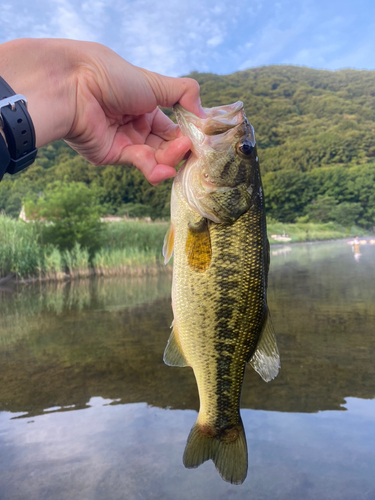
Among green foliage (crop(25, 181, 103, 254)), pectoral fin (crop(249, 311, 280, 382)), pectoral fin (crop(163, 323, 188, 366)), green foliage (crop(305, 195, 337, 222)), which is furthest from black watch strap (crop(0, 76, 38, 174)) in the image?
green foliage (crop(305, 195, 337, 222))

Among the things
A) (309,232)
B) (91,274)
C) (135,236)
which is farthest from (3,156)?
(309,232)

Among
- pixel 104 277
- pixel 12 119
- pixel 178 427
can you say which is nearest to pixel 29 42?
pixel 12 119

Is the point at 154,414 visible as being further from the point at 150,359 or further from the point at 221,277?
the point at 221,277

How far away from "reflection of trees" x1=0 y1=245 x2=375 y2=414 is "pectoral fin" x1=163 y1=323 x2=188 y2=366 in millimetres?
2426

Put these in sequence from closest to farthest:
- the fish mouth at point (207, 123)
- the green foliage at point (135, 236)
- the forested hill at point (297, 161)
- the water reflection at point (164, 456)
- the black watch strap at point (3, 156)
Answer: the black watch strap at point (3, 156) → the fish mouth at point (207, 123) → the water reflection at point (164, 456) → the green foliage at point (135, 236) → the forested hill at point (297, 161)

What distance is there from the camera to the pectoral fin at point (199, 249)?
1545 millimetres

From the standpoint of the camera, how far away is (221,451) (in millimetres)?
1594

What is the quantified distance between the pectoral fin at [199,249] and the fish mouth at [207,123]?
419mm

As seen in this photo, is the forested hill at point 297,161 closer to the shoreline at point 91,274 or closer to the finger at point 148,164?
the shoreline at point 91,274

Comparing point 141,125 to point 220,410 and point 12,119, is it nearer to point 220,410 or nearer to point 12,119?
point 12,119

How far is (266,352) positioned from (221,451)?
491 millimetres

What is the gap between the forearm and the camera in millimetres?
1484

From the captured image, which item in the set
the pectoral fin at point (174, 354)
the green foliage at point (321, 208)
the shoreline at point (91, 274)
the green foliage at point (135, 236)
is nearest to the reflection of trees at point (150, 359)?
the pectoral fin at point (174, 354)

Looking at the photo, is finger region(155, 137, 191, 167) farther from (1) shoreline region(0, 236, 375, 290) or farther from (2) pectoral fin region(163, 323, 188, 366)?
(1) shoreline region(0, 236, 375, 290)
